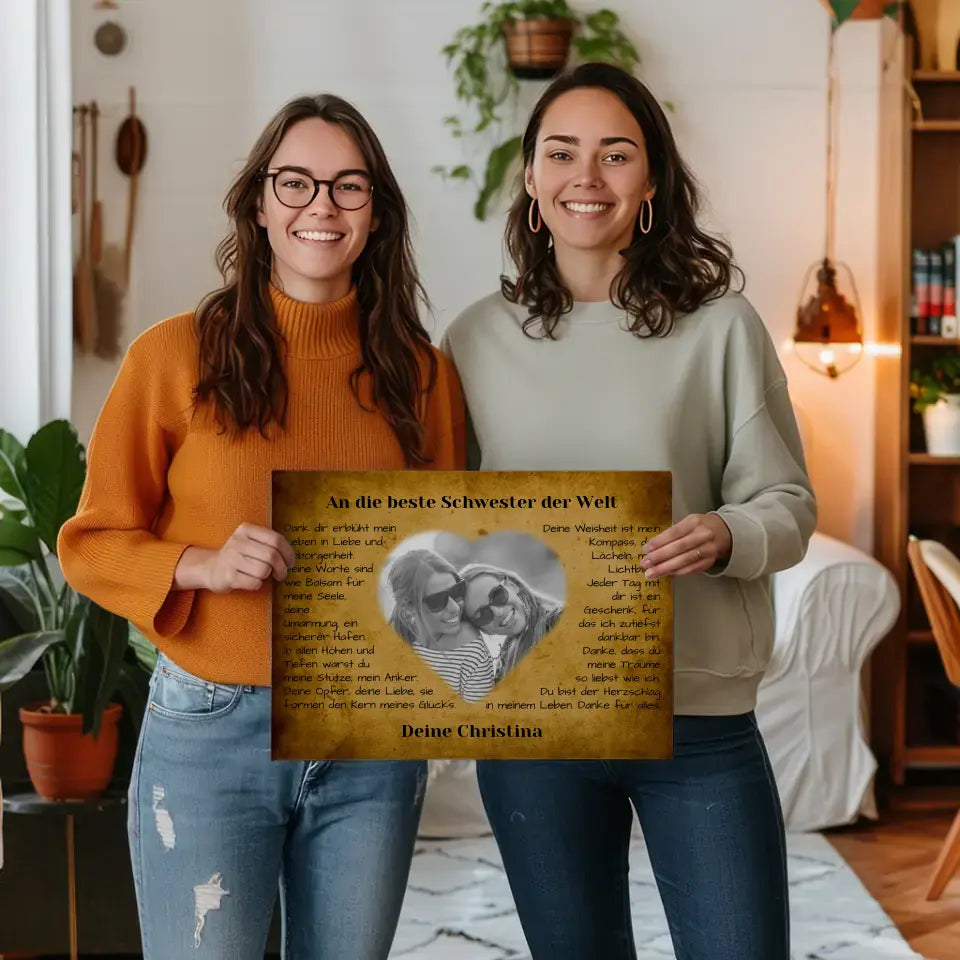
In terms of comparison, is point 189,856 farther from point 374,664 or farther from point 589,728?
point 589,728

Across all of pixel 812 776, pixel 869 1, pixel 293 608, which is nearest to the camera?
pixel 293 608

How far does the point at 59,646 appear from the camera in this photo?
8.14 ft

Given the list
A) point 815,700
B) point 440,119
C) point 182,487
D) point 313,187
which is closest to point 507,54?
point 440,119

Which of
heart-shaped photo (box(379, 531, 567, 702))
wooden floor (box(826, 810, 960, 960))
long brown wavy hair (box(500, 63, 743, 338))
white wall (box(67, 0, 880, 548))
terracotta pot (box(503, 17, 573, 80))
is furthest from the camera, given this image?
white wall (box(67, 0, 880, 548))

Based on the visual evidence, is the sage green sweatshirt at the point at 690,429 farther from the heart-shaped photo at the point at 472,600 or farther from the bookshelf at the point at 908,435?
the bookshelf at the point at 908,435

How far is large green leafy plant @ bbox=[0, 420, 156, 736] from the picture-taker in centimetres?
233

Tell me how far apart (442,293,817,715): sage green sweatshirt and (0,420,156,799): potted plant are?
1233mm

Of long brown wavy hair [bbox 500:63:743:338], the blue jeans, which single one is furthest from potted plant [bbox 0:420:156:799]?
long brown wavy hair [bbox 500:63:743:338]

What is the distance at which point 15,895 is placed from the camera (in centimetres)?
249

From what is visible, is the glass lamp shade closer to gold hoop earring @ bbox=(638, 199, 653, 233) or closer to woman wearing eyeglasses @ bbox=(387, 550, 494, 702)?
gold hoop earring @ bbox=(638, 199, 653, 233)

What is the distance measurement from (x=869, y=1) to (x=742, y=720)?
3.15 metres

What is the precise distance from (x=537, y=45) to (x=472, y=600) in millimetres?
3019

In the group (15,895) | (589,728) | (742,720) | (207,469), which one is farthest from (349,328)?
(15,895)

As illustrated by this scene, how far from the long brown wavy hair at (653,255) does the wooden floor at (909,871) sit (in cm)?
188
